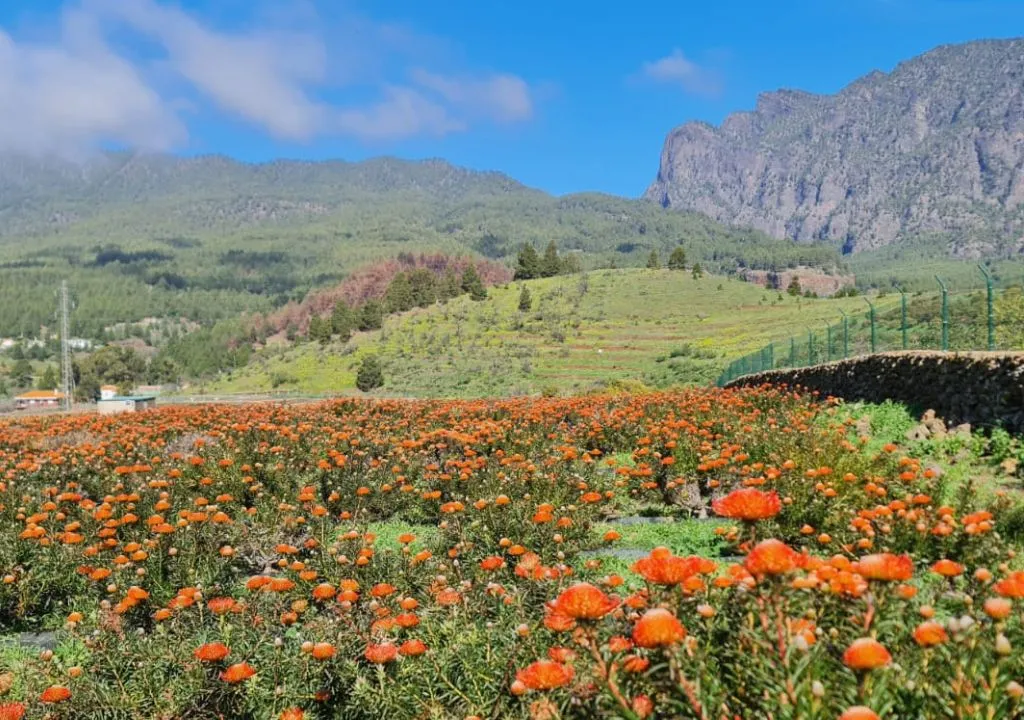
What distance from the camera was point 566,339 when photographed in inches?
2413

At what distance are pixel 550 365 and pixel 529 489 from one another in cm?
4625

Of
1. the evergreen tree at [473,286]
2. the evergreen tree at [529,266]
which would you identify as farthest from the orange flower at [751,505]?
the evergreen tree at [529,266]

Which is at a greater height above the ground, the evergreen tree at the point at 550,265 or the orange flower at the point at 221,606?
the evergreen tree at the point at 550,265

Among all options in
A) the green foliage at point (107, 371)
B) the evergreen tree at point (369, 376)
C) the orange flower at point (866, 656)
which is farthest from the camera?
the green foliage at point (107, 371)

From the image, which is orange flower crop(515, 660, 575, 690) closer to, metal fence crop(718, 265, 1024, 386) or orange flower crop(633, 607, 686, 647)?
orange flower crop(633, 607, 686, 647)

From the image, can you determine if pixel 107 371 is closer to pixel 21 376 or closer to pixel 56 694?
pixel 21 376

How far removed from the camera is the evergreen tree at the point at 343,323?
7603cm

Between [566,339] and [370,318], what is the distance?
81.6ft

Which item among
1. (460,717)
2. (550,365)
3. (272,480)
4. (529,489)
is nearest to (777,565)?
(460,717)

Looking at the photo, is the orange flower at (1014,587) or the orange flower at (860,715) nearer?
the orange flower at (860,715)

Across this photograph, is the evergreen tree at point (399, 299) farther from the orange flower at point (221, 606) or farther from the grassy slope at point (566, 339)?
the orange flower at point (221, 606)

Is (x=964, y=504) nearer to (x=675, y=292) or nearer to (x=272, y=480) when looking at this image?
(x=272, y=480)

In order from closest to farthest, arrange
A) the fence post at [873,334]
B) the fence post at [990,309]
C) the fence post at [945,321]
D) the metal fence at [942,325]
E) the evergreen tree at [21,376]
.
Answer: the fence post at [990,309] → the metal fence at [942,325] → the fence post at [945,321] → the fence post at [873,334] → the evergreen tree at [21,376]

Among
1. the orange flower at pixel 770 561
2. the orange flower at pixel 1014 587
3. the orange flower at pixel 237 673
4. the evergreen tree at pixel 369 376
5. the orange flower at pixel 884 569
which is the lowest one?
the evergreen tree at pixel 369 376
